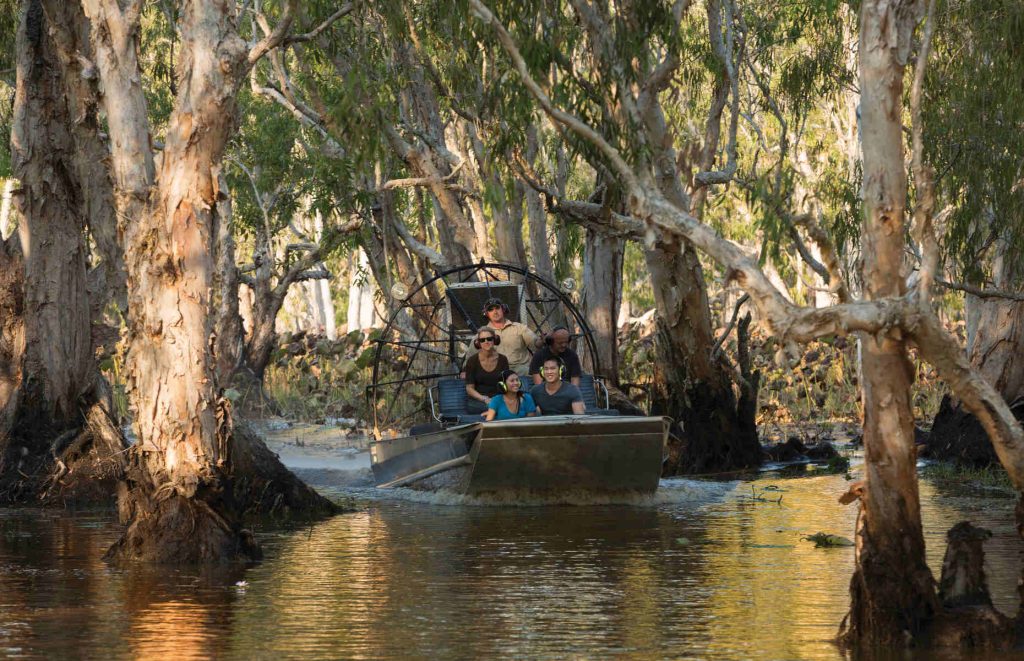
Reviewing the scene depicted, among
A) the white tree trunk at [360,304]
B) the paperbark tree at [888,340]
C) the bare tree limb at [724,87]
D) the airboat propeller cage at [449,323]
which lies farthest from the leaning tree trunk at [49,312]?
the white tree trunk at [360,304]

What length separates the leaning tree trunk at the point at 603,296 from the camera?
2045 centimetres

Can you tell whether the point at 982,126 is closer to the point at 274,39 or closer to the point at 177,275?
the point at 274,39

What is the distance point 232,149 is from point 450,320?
807cm

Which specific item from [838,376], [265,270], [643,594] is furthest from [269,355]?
[643,594]

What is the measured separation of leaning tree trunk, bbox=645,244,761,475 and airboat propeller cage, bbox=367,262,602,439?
914 mm

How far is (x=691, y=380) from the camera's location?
18.3 m

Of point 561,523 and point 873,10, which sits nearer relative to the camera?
point 873,10

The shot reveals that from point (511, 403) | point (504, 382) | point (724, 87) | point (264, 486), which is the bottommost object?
point (264, 486)

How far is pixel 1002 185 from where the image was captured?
1439cm

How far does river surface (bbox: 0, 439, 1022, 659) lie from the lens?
8.34 meters

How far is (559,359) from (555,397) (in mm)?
611

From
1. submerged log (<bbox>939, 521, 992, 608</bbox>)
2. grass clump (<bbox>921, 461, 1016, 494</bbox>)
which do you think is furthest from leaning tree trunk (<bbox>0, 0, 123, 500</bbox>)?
submerged log (<bbox>939, 521, 992, 608</bbox>)

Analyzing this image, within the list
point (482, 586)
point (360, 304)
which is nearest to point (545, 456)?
point (482, 586)

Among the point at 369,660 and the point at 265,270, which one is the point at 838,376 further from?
the point at 369,660
